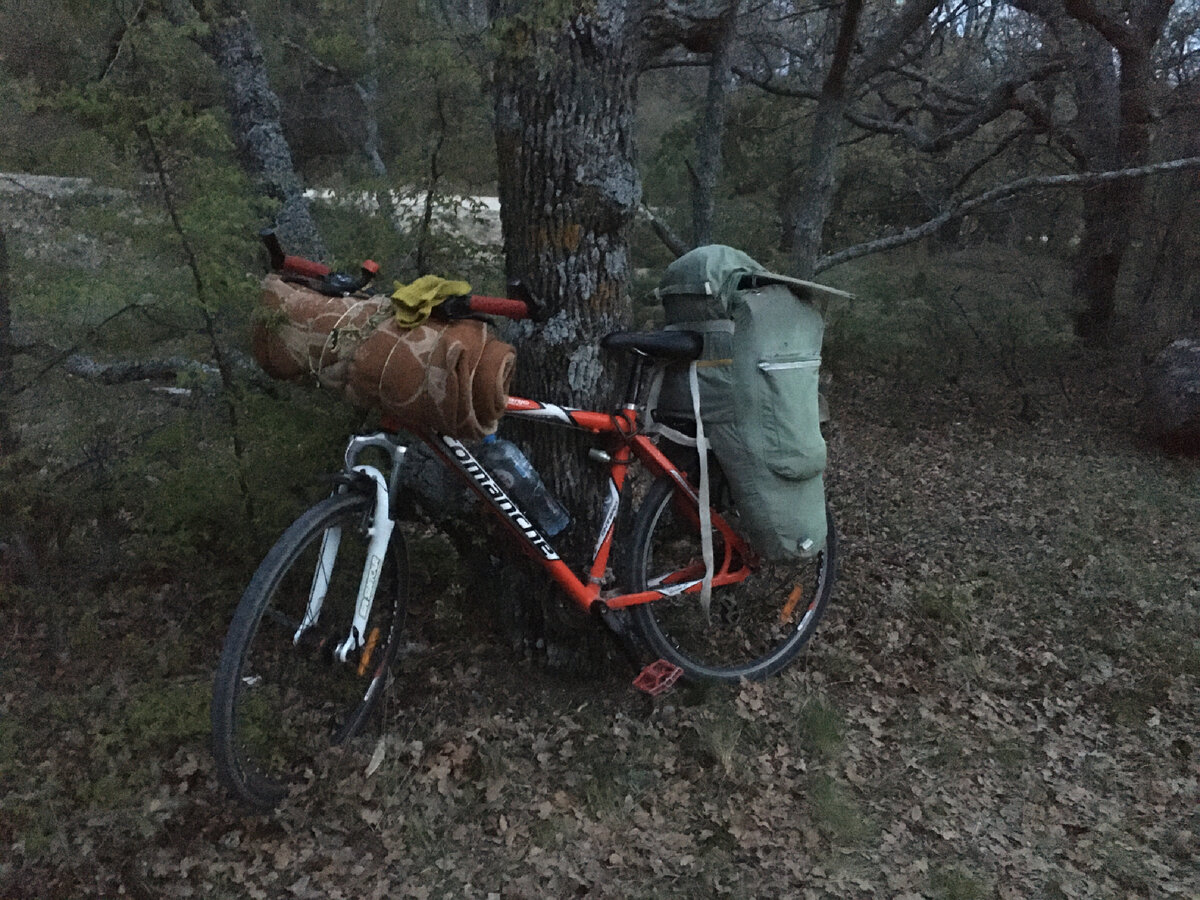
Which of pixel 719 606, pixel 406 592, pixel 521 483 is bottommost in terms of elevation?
pixel 719 606

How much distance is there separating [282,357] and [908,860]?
254 centimetres

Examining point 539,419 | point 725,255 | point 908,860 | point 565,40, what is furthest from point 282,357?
point 908,860

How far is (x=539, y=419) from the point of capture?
311cm

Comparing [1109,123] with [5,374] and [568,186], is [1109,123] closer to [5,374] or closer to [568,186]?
[568,186]

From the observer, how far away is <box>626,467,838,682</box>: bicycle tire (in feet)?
11.4

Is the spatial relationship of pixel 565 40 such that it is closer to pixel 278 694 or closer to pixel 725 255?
pixel 725 255

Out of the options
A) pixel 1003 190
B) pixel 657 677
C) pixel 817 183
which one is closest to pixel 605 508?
pixel 657 677

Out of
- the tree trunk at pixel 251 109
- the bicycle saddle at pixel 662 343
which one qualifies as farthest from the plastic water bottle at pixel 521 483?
the tree trunk at pixel 251 109

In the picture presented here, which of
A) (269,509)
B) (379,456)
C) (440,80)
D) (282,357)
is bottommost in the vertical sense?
(269,509)

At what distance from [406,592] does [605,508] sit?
2.58 feet

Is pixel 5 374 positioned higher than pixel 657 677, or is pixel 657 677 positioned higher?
pixel 5 374

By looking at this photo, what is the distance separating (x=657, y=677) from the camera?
11.0ft

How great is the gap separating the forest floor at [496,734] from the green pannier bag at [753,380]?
32.8 inches

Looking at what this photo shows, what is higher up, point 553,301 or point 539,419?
point 553,301
